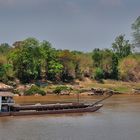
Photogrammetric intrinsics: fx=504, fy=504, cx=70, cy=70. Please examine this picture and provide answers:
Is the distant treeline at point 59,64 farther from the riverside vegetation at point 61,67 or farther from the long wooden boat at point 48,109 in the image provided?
the long wooden boat at point 48,109

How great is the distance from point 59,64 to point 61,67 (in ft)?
2.71

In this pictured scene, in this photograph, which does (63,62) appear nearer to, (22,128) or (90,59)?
(90,59)

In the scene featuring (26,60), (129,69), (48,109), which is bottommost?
(48,109)

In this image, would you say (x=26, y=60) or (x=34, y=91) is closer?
(x=34, y=91)

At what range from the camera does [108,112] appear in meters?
59.2

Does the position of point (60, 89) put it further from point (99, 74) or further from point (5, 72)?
point (99, 74)

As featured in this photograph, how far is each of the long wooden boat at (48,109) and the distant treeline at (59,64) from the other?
35081mm

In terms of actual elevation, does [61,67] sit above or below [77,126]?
above

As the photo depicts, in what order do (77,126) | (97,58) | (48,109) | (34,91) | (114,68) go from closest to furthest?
(77,126) → (48,109) → (34,91) → (114,68) → (97,58)

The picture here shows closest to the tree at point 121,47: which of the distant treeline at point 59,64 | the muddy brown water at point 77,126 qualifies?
the distant treeline at point 59,64

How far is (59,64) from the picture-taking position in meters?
97.1

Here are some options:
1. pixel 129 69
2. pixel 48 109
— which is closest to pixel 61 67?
pixel 129 69

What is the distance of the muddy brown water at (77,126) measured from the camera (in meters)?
41.2

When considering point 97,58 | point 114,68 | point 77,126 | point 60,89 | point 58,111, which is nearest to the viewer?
point 77,126
